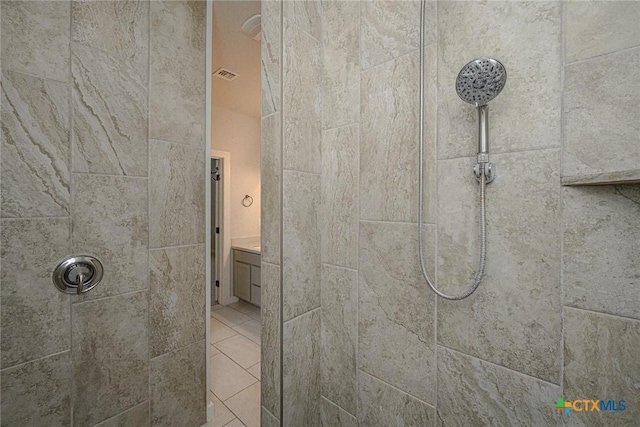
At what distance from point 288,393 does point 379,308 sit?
0.46 meters

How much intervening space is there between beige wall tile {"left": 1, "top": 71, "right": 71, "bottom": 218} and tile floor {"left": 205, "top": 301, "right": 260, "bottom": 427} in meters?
1.45

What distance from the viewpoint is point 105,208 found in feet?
3.41

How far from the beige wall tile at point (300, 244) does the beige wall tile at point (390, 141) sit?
20cm

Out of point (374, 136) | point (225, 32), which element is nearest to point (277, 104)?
point (374, 136)

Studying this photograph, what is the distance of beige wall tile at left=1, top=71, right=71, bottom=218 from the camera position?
841 millimetres

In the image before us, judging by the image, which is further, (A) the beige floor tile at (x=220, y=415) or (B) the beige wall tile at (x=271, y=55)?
(A) the beige floor tile at (x=220, y=415)

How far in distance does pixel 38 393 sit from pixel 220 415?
38.8 inches

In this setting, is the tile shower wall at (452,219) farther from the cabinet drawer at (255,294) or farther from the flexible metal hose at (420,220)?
the cabinet drawer at (255,294)

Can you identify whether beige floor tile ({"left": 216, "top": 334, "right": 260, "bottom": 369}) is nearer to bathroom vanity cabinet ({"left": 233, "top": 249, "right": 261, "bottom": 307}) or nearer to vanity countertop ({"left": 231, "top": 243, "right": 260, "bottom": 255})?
bathroom vanity cabinet ({"left": 233, "top": 249, "right": 261, "bottom": 307})

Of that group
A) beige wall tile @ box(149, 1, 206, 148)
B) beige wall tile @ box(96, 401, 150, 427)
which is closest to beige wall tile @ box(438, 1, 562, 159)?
beige wall tile @ box(149, 1, 206, 148)

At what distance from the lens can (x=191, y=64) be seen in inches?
51.4

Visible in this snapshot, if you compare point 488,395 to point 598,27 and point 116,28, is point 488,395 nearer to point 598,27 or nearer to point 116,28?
point 598,27

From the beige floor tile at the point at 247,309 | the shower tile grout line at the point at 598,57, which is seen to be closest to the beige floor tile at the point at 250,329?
the beige floor tile at the point at 247,309

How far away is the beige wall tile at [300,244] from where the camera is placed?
2.98 feet
